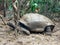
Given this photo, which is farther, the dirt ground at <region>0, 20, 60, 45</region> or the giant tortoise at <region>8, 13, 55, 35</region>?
the giant tortoise at <region>8, 13, 55, 35</region>

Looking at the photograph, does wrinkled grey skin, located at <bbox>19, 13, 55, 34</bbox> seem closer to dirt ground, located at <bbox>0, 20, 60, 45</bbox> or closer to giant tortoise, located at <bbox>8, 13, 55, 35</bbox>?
giant tortoise, located at <bbox>8, 13, 55, 35</bbox>

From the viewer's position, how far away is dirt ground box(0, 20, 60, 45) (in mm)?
4801

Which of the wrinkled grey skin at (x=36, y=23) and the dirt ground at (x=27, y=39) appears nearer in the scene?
the dirt ground at (x=27, y=39)

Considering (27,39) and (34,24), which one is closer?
(27,39)

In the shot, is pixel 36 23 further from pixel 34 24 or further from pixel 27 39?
pixel 27 39

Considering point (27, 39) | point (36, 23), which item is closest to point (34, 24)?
point (36, 23)

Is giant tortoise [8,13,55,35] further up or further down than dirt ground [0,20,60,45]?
further up

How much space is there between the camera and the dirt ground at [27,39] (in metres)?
4.80

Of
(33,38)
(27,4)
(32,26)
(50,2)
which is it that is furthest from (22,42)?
(50,2)

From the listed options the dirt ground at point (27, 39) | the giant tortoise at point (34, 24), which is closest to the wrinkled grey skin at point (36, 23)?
the giant tortoise at point (34, 24)

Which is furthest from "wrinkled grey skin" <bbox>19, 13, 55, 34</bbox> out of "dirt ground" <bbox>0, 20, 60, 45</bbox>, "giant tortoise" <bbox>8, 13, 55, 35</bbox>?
"dirt ground" <bbox>0, 20, 60, 45</bbox>

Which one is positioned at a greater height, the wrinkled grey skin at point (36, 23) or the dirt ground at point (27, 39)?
the wrinkled grey skin at point (36, 23)

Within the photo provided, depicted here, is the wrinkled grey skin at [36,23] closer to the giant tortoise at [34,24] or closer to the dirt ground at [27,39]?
the giant tortoise at [34,24]

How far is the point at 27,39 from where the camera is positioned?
16.4ft
